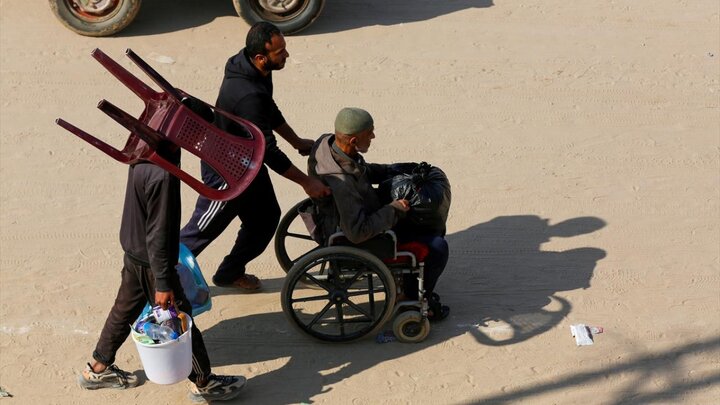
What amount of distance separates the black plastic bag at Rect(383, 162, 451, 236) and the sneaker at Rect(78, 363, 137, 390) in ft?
6.10

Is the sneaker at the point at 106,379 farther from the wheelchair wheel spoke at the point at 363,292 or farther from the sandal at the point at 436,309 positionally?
the sandal at the point at 436,309

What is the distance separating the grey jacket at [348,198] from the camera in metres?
5.65

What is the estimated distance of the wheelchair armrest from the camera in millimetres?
5820

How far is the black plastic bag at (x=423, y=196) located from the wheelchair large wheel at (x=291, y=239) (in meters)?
0.57

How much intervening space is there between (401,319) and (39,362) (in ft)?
7.22

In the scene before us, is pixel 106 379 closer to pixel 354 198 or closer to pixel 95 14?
pixel 354 198

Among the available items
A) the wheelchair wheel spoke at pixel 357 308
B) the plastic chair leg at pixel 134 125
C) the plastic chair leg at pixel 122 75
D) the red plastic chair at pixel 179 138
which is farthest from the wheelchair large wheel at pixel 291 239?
the plastic chair leg at pixel 134 125

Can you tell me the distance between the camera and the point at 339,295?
6012 mm

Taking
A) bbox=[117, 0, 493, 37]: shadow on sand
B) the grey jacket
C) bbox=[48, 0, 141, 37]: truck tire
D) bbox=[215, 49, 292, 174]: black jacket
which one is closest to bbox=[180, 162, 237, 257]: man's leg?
bbox=[215, 49, 292, 174]: black jacket

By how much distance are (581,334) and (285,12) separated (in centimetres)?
519

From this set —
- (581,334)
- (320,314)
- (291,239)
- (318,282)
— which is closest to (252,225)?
(318,282)

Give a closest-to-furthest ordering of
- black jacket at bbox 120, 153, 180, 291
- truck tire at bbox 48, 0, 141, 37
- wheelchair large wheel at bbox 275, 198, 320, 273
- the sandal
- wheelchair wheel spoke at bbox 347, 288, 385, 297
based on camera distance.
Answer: black jacket at bbox 120, 153, 180, 291, wheelchair wheel spoke at bbox 347, 288, 385, 297, the sandal, wheelchair large wheel at bbox 275, 198, 320, 273, truck tire at bbox 48, 0, 141, 37

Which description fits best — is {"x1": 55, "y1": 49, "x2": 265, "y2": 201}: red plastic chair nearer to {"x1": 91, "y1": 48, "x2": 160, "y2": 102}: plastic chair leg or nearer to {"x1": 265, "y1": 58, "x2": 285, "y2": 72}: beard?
{"x1": 91, "y1": 48, "x2": 160, "y2": 102}: plastic chair leg

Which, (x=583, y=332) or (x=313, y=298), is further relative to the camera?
(x=583, y=332)
